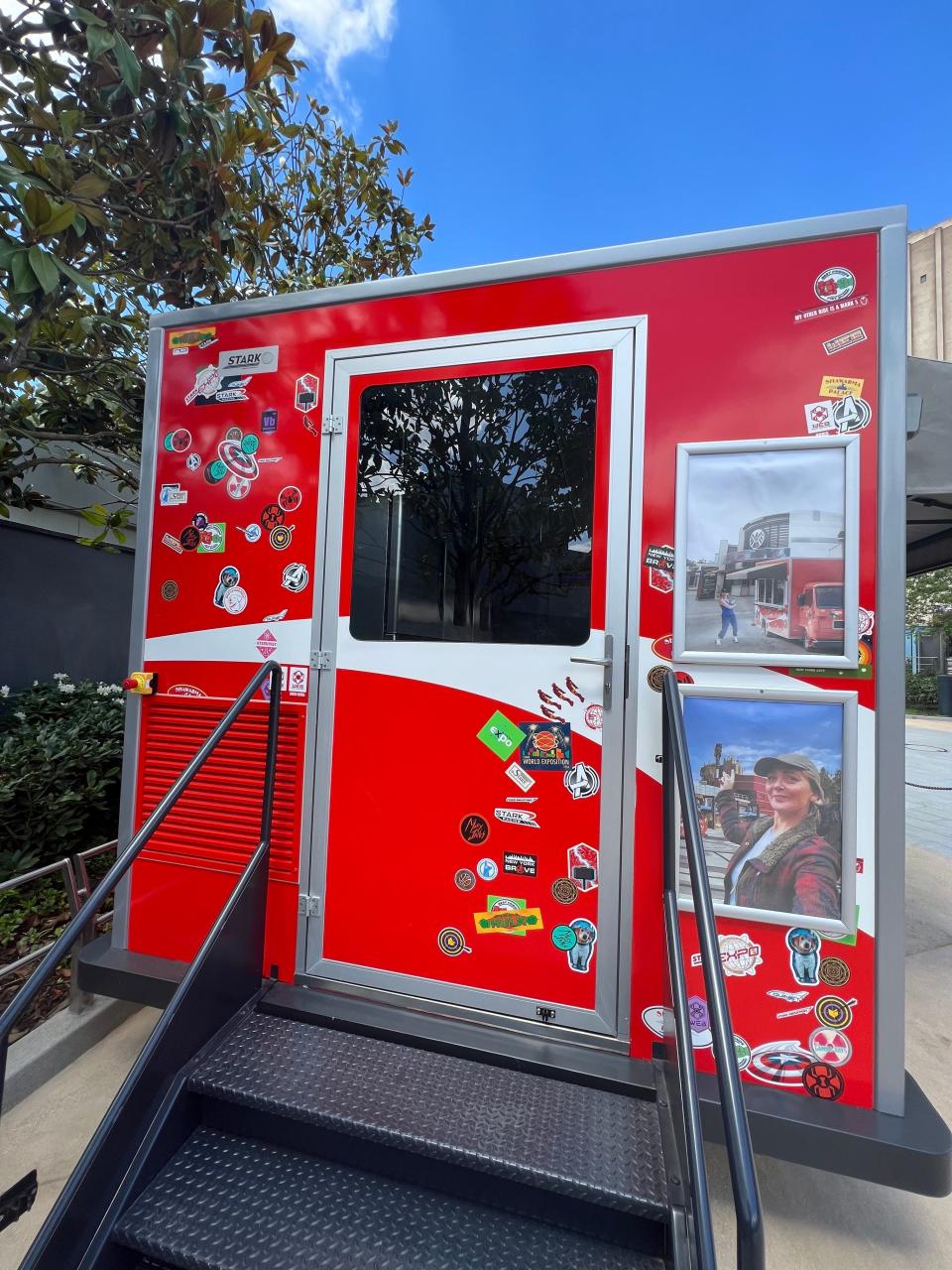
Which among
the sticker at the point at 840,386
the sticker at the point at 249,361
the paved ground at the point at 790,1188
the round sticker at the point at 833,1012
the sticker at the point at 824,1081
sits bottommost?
the paved ground at the point at 790,1188

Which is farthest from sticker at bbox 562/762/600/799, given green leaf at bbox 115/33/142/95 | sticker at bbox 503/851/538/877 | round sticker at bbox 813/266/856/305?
green leaf at bbox 115/33/142/95

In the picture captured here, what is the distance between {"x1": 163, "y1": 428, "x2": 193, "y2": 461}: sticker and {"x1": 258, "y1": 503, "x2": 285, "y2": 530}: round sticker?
17.4 inches

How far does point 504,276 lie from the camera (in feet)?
6.81

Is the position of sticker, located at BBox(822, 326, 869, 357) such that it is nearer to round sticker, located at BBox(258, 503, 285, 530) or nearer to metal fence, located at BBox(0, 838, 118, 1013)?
round sticker, located at BBox(258, 503, 285, 530)

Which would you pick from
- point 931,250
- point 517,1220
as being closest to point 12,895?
point 517,1220

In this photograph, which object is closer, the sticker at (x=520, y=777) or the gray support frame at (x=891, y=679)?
the gray support frame at (x=891, y=679)

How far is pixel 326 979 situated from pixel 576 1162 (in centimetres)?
97

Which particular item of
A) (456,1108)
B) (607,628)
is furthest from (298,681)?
(456,1108)

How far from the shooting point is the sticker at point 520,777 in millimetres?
1974

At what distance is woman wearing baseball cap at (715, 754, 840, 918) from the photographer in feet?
5.67

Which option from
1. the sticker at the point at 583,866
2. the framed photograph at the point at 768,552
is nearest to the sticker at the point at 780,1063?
the sticker at the point at 583,866

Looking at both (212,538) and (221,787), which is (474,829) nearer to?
(221,787)

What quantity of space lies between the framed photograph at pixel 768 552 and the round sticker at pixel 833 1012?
880mm

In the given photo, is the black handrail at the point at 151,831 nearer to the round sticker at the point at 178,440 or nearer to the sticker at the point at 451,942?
the sticker at the point at 451,942
